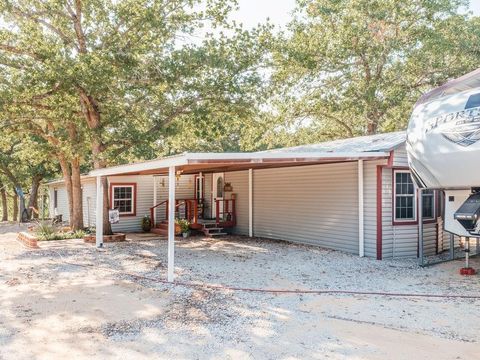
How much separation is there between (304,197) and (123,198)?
→ 7.21 m

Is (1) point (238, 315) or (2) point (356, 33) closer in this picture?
(1) point (238, 315)

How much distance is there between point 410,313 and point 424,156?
3223 mm

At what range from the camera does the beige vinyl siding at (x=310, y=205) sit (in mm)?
10250

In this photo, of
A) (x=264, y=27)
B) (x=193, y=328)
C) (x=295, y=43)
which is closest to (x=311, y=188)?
(x=264, y=27)

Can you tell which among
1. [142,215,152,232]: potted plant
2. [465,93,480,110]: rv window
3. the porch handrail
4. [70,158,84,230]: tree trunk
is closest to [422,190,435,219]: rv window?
[465,93,480,110]: rv window

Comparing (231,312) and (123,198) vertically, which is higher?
(123,198)

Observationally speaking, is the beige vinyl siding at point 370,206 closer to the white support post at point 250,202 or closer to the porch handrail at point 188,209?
the white support post at point 250,202

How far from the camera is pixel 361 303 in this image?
5863 millimetres

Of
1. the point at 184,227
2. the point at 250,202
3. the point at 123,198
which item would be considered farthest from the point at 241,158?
the point at 123,198

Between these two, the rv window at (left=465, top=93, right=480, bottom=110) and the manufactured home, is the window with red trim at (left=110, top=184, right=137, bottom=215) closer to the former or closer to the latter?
the manufactured home

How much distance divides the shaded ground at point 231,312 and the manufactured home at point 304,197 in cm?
114

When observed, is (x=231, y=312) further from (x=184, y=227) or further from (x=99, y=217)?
(x=184, y=227)

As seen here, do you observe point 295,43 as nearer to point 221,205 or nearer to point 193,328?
point 221,205

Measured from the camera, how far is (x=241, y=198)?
14.5 metres
